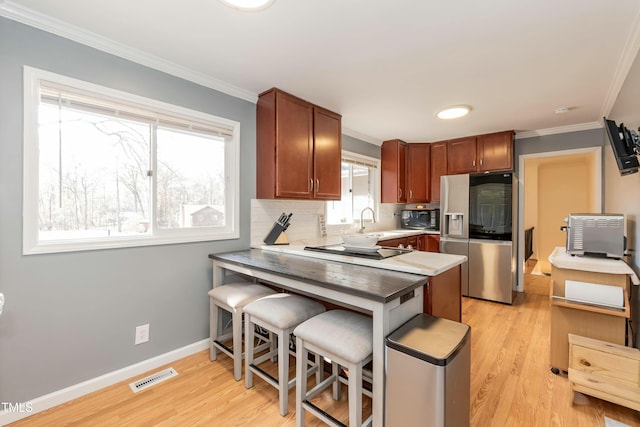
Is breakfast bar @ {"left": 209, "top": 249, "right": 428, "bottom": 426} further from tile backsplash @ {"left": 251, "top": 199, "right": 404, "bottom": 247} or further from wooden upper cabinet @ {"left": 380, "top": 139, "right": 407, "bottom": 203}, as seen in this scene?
wooden upper cabinet @ {"left": 380, "top": 139, "right": 407, "bottom": 203}

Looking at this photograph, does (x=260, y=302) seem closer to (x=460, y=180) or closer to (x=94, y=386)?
(x=94, y=386)

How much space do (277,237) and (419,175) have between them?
9.31 ft

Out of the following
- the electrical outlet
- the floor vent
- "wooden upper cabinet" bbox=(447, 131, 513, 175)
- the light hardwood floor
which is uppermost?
"wooden upper cabinet" bbox=(447, 131, 513, 175)

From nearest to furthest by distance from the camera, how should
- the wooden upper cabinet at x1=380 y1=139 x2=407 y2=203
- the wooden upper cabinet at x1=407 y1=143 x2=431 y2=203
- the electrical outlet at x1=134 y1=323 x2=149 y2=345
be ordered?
the electrical outlet at x1=134 y1=323 x2=149 y2=345 → the wooden upper cabinet at x1=380 y1=139 x2=407 y2=203 → the wooden upper cabinet at x1=407 y1=143 x2=431 y2=203

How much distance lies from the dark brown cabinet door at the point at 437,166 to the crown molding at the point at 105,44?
10.6ft

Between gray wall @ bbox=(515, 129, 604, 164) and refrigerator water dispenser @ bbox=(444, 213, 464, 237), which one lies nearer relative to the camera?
gray wall @ bbox=(515, 129, 604, 164)

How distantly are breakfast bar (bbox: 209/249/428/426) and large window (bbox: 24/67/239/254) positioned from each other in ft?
2.07

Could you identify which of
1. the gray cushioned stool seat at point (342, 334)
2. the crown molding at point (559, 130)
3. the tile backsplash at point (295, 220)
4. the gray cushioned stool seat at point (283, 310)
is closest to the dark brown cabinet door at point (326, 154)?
the tile backsplash at point (295, 220)

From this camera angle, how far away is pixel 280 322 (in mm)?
1663

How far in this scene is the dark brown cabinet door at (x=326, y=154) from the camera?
2.98m

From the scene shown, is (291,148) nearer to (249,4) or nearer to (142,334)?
(249,4)

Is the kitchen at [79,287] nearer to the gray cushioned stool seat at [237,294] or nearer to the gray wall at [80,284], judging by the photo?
the gray wall at [80,284]

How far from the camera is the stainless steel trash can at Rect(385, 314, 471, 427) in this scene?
114 cm

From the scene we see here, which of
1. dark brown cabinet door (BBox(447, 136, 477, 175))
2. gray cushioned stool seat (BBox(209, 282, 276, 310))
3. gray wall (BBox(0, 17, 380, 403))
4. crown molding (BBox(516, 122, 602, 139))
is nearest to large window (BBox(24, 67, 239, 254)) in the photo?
gray wall (BBox(0, 17, 380, 403))
